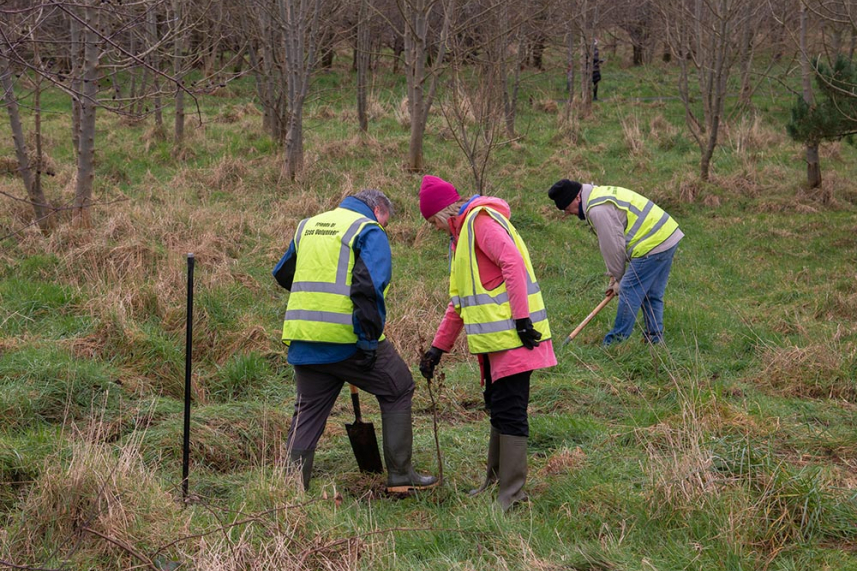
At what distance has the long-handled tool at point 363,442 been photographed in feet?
16.1

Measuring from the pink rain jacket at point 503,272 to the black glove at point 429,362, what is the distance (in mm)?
446

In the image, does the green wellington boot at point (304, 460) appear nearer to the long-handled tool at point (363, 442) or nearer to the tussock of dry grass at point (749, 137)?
the long-handled tool at point (363, 442)

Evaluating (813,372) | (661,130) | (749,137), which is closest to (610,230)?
(813,372)

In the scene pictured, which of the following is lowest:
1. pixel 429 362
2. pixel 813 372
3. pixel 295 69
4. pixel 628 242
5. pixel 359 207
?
pixel 813 372

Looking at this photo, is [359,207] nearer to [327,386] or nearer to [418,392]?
[327,386]

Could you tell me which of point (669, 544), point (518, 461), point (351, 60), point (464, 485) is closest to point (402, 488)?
point (464, 485)

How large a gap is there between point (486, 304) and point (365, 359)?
723mm

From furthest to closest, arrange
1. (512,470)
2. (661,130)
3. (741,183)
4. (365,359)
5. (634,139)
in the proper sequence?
(661,130) → (634,139) → (741,183) → (365,359) → (512,470)

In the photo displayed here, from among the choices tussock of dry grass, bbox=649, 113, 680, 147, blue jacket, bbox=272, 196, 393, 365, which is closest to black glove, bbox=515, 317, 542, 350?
blue jacket, bbox=272, 196, 393, 365

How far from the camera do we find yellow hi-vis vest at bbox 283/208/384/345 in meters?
4.40

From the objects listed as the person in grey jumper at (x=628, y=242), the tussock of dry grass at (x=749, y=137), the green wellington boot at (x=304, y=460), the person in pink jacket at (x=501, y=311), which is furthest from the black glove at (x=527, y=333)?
the tussock of dry grass at (x=749, y=137)

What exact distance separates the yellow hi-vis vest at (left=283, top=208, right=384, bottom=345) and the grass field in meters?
0.75

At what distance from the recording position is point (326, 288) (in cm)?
441

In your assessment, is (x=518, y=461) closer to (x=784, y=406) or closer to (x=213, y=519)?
(x=213, y=519)
